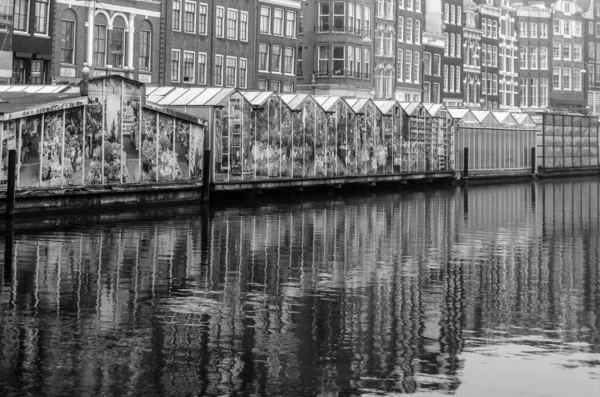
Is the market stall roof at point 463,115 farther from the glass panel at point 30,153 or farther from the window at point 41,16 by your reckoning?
the glass panel at point 30,153

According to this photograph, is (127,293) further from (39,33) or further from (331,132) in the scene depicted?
(39,33)

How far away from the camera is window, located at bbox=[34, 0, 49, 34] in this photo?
61.8 m

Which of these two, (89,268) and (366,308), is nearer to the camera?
(366,308)

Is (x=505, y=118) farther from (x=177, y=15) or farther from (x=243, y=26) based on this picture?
(x=177, y=15)

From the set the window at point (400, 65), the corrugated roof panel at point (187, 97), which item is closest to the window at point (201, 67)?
the corrugated roof panel at point (187, 97)

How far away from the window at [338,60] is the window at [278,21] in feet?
35.9

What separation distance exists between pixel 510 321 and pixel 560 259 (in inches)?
394

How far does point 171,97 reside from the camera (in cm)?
4988

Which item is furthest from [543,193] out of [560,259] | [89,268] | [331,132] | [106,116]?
[89,268]

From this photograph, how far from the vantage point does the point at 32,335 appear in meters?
14.9

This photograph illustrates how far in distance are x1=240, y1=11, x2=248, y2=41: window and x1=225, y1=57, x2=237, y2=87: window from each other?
195 cm

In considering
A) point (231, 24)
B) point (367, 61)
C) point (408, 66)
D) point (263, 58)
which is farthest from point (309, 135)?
point (408, 66)

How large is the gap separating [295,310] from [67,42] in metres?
49.8

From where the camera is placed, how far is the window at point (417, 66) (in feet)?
352
